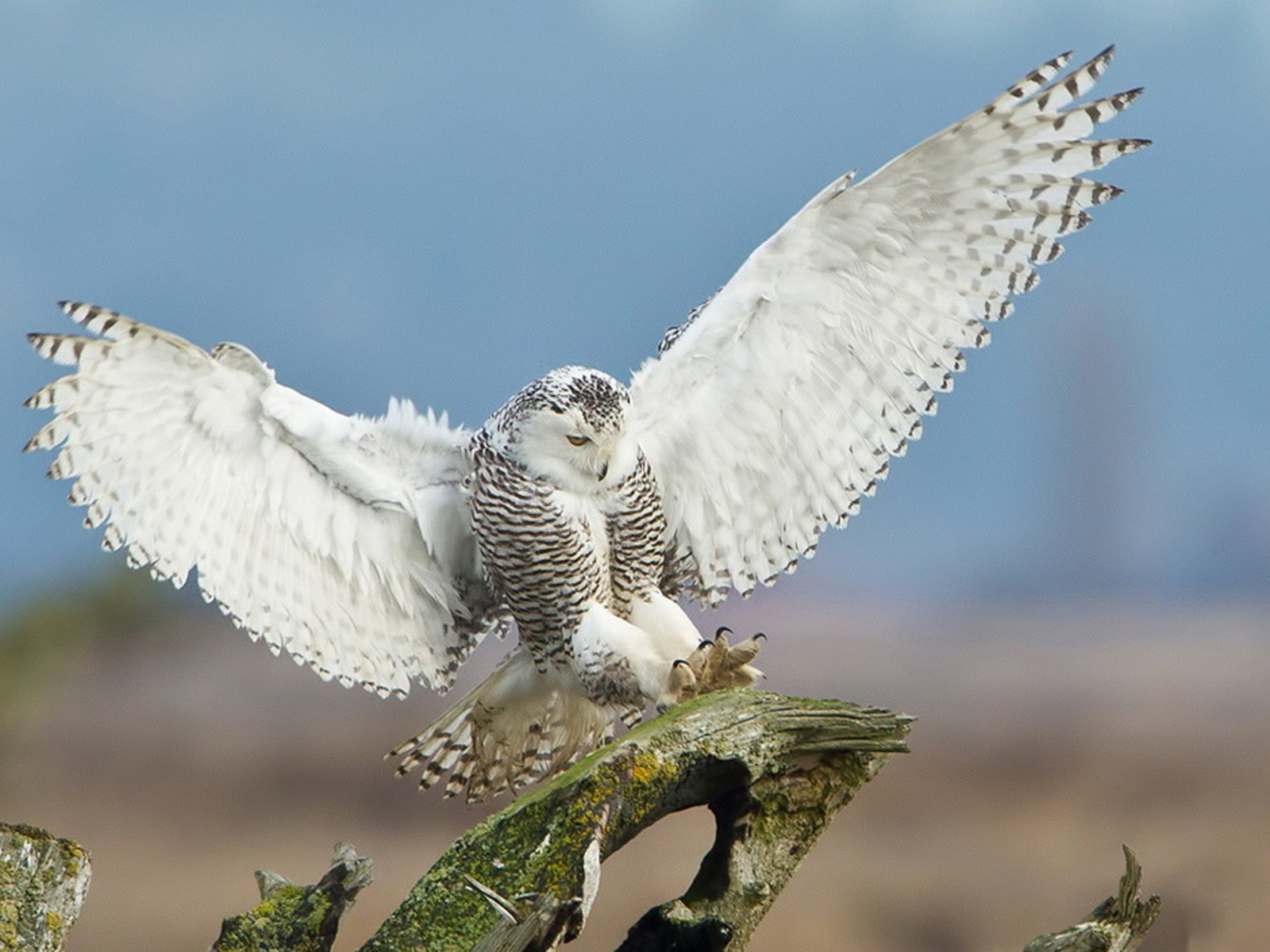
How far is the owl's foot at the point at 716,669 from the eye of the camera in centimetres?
459

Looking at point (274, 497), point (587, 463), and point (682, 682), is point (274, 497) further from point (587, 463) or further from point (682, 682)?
point (682, 682)

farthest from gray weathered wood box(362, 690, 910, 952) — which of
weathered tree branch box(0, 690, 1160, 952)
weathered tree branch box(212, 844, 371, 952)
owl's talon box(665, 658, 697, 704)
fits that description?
owl's talon box(665, 658, 697, 704)

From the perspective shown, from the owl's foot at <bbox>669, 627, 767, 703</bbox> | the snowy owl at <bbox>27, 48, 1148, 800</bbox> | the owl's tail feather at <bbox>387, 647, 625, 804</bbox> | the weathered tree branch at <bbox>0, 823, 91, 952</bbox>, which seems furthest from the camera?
the owl's tail feather at <bbox>387, 647, 625, 804</bbox>

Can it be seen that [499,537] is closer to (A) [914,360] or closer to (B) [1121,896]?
(A) [914,360]

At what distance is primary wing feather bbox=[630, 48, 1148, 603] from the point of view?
194 inches

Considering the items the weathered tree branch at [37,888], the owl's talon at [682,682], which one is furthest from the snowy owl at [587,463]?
the weathered tree branch at [37,888]

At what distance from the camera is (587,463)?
195 inches

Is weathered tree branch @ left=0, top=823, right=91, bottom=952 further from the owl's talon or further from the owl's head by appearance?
the owl's head

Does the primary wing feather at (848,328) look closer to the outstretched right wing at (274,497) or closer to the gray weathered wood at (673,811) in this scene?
the outstretched right wing at (274,497)

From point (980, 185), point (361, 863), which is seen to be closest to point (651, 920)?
point (361, 863)

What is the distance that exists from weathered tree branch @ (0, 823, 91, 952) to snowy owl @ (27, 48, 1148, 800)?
1.53 meters

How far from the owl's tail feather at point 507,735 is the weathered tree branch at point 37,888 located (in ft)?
6.19

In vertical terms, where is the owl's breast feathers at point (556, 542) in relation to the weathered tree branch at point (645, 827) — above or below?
above

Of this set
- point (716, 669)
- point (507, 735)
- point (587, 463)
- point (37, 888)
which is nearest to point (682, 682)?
point (716, 669)
